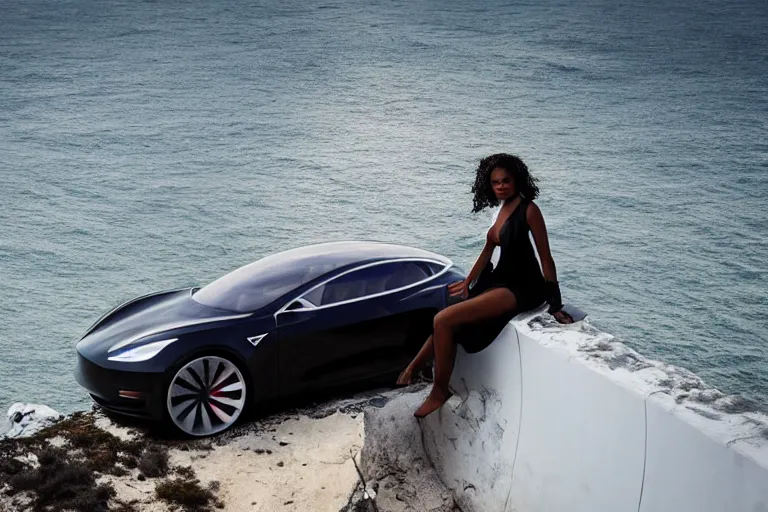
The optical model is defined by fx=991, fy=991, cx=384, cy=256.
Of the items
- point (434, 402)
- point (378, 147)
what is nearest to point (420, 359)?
point (434, 402)

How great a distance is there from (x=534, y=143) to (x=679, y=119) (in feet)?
11.2

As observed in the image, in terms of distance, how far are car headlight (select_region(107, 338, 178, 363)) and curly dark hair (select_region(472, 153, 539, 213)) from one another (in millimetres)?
2938

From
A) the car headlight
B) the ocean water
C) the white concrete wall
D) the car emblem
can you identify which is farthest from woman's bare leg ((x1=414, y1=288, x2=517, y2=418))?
the ocean water

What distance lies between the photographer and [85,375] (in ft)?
23.7

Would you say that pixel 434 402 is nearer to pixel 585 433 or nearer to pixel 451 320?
pixel 451 320

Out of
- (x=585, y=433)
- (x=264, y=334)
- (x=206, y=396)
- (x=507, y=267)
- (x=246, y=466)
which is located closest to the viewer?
(x=585, y=433)

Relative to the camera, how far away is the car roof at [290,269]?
7.50 metres

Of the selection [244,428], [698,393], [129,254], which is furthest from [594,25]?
[698,393]

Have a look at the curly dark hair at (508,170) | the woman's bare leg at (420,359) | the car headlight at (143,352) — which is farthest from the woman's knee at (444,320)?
the car headlight at (143,352)

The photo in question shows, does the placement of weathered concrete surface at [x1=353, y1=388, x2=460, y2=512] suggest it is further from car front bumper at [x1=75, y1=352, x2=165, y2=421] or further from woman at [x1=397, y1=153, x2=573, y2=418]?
car front bumper at [x1=75, y1=352, x2=165, y2=421]

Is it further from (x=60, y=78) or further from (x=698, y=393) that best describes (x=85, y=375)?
(x=60, y=78)

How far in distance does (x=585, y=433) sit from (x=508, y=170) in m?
1.35

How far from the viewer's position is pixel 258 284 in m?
7.62

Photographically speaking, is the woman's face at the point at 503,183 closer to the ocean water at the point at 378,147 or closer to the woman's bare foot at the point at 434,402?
the woman's bare foot at the point at 434,402
